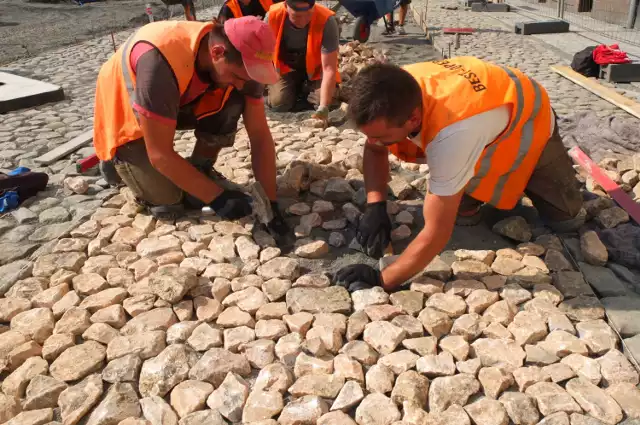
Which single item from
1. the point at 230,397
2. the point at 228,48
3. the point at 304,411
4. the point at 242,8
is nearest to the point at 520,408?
the point at 304,411

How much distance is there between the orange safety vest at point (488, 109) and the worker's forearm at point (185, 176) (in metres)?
0.96

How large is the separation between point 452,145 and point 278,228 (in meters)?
1.13

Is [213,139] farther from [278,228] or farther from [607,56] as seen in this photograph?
[607,56]

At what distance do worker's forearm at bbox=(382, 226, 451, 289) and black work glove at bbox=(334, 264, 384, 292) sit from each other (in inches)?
3.0

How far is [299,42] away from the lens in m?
4.84

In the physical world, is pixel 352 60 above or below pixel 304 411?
→ above

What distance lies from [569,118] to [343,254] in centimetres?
266

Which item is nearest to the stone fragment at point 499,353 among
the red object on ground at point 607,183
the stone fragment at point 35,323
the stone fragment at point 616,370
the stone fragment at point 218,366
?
the stone fragment at point 616,370

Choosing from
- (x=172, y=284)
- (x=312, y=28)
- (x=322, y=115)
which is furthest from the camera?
(x=312, y=28)

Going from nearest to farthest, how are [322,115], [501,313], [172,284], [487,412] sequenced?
[487,412] → [501,313] → [172,284] → [322,115]

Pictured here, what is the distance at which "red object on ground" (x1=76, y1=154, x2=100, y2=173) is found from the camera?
362cm

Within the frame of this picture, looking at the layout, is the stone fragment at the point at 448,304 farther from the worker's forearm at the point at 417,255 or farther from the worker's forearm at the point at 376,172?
the worker's forearm at the point at 376,172

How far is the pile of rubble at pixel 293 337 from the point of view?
5.94 ft

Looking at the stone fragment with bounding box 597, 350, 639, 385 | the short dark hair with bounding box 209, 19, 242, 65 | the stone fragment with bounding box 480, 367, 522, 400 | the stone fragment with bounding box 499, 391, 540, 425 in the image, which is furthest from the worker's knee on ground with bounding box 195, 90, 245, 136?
the stone fragment with bounding box 597, 350, 639, 385
